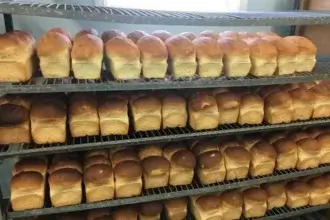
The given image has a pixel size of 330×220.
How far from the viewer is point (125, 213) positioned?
1979mm

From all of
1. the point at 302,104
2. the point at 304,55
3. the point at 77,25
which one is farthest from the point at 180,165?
the point at 77,25

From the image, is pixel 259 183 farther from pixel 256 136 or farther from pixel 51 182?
pixel 51 182

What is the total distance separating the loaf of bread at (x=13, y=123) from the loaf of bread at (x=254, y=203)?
4.84 feet

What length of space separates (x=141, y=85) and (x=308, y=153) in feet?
4.42

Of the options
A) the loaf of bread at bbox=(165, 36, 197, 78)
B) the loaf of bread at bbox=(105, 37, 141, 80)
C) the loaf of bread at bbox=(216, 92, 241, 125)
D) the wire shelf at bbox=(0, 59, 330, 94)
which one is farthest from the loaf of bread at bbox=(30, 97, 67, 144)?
the loaf of bread at bbox=(216, 92, 241, 125)

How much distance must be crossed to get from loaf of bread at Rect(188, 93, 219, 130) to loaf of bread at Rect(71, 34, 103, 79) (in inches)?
23.7

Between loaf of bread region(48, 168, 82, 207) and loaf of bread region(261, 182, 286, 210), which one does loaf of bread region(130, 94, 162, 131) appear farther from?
loaf of bread region(261, 182, 286, 210)

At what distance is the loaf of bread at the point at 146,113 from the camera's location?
5.95 ft

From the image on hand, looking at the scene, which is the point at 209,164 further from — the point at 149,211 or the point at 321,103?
the point at 321,103

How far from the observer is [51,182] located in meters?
1.72

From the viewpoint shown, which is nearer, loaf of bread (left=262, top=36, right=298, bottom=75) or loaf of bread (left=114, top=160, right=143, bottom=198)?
loaf of bread (left=114, top=160, right=143, bottom=198)

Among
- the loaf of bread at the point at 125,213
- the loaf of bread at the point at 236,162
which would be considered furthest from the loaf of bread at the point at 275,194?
the loaf of bread at the point at 125,213

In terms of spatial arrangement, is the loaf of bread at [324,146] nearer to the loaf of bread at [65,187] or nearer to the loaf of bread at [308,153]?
the loaf of bread at [308,153]

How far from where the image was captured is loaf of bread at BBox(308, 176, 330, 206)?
7.73ft
